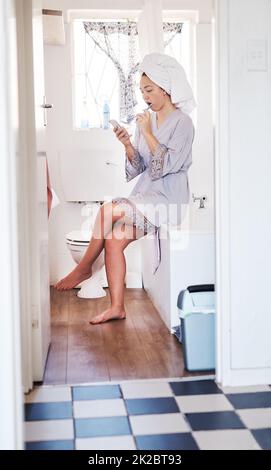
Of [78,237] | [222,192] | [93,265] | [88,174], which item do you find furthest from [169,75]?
[222,192]

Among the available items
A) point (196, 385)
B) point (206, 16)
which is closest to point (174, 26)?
point (206, 16)

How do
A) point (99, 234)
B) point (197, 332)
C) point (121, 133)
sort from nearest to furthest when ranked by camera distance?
point (197, 332), point (99, 234), point (121, 133)

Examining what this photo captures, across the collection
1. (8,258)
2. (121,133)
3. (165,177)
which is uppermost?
(121,133)

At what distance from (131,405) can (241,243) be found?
0.87 metres

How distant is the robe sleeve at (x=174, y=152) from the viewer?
4.61 meters

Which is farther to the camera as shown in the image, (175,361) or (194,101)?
(194,101)

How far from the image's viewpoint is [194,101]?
4797mm

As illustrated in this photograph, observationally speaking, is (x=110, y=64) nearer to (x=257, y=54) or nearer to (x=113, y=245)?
(x=113, y=245)

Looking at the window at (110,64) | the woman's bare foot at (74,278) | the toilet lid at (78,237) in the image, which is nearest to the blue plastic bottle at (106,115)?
the window at (110,64)

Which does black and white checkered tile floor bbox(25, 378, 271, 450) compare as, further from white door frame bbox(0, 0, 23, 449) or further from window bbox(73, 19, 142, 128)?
window bbox(73, 19, 142, 128)

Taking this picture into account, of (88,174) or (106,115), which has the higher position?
(106,115)

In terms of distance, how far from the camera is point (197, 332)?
10.1 ft

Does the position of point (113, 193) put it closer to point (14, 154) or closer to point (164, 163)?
point (164, 163)

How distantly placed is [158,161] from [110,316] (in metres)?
1.21
